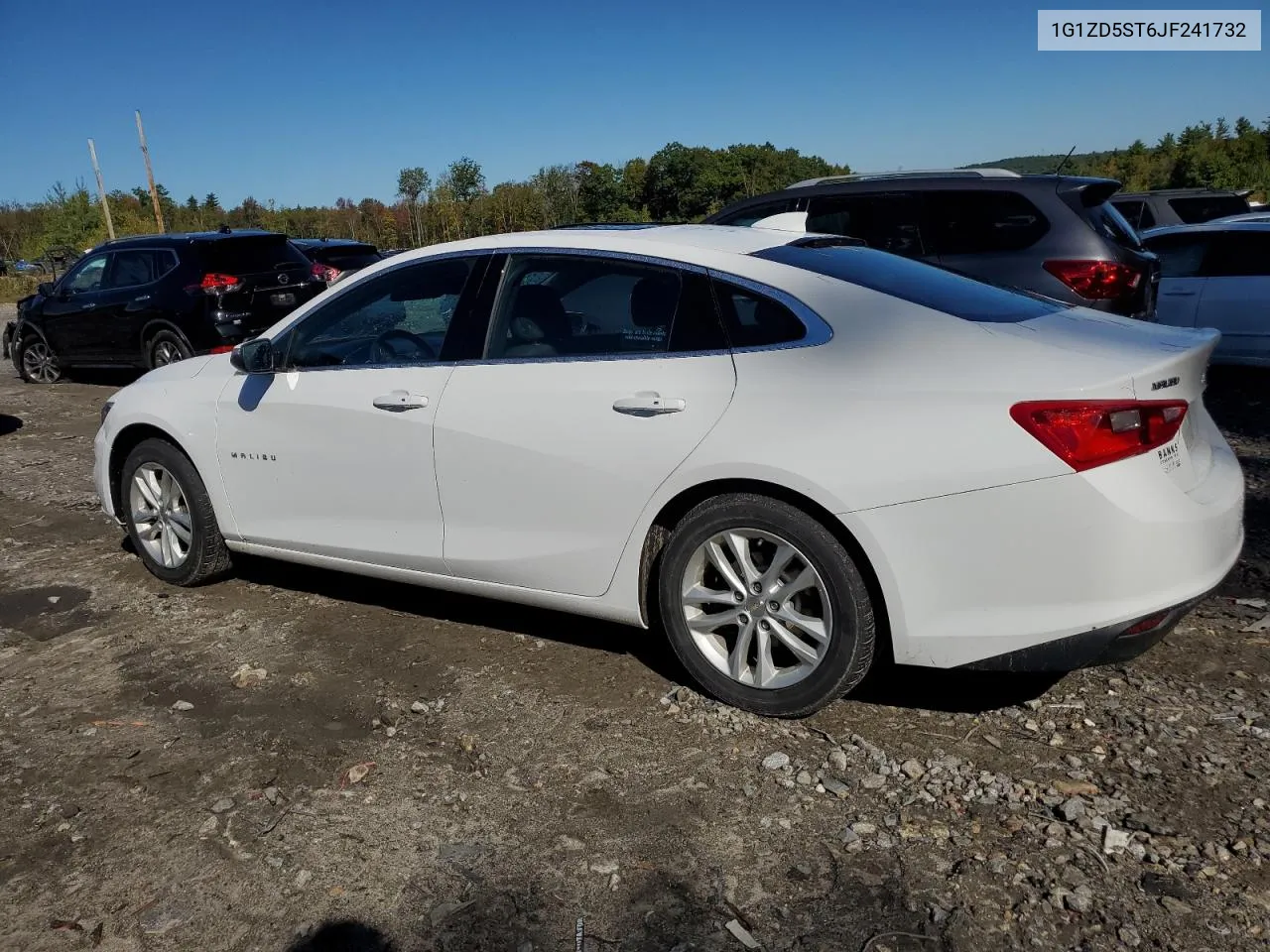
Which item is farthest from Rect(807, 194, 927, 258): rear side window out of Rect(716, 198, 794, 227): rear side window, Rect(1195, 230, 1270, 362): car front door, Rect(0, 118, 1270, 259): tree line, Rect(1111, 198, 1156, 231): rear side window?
Rect(0, 118, 1270, 259): tree line

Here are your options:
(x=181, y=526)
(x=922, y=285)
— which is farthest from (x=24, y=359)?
(x=922, y=285)

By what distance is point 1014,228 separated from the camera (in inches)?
268

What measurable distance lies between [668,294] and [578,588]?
1.08 m

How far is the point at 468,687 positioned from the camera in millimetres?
3828

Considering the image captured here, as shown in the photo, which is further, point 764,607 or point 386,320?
point 386,320

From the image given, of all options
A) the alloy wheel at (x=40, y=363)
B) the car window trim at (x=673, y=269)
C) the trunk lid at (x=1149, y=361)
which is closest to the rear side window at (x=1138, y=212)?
the trunk lid at (x=1149, y=361)

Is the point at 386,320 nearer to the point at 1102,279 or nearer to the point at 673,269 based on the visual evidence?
the point at 673,269

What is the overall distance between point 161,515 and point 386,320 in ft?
5.42

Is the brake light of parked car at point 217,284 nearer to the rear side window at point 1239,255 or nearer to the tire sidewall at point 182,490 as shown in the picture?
the tire sidewall at point 182,490

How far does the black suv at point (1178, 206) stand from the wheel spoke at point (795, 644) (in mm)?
12976

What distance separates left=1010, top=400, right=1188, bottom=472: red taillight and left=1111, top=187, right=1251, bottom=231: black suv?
503 inches

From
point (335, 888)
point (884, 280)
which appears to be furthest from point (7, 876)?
point (884, 280)

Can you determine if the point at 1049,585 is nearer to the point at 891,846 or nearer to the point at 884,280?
the point at 891,846

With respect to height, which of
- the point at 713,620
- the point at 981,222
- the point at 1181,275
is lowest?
the point at 713,620
